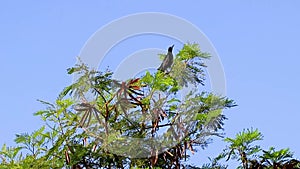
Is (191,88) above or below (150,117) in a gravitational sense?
above

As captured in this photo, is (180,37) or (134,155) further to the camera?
(180,37)

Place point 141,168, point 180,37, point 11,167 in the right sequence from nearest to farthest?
point 141,168, point 11,167, point 180,37

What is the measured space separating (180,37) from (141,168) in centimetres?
139

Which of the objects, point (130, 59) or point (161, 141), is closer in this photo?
point (161, 141)

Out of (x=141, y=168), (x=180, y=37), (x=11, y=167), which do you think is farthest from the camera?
(x=180, y=37)

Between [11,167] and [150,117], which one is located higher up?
[150,117]

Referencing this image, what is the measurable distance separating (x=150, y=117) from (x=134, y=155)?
0.33 metres

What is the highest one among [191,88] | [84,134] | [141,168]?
[191,88]

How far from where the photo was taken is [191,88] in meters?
5.09

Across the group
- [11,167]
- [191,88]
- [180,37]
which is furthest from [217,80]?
[11,167]

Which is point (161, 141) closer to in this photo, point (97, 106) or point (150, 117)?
point (150, 117)

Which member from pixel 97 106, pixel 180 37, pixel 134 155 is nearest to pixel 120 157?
pixel 134 155

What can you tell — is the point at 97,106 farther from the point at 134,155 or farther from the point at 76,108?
the point at 134,155

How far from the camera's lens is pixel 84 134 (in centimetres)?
475
